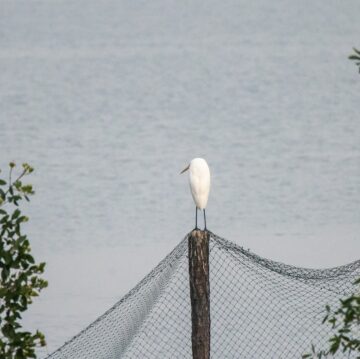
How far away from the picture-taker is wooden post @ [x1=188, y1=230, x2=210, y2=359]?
7.10 m

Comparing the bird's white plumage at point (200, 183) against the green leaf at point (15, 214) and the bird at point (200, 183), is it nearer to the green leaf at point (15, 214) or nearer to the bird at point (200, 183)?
the bird at point (200, 183)

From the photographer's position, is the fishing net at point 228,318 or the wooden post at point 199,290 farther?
the fishing net at point 228,318

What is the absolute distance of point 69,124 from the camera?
76.3ft

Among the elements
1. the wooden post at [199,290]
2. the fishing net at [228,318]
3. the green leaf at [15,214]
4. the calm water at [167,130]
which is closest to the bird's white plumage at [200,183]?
the fishing net at [228,318]

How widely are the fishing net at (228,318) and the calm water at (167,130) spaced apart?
1.70 meters

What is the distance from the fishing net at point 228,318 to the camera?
7414mm

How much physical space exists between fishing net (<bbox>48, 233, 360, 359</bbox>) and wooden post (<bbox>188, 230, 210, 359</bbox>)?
105 millimetres

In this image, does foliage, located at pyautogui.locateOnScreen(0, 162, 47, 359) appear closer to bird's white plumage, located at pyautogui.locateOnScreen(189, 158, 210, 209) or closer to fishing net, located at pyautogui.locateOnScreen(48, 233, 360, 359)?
fishing net, located at pyautogui.locateOnScreen(48, 233, 360, 359)

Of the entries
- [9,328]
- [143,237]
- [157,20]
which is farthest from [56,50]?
[9,328]

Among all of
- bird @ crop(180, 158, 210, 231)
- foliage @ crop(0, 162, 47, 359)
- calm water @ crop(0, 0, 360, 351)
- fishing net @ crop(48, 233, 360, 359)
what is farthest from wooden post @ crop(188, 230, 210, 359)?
calm water @ crop(0, 0, 360, 351)

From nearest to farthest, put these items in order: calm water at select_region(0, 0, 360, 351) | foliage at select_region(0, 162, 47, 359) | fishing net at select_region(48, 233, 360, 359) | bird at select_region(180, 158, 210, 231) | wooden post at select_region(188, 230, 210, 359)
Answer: foliage at select_region(0, 162, 47, 359) → wooden post at select_region(188, 230, 210, 359) → fishing net at select_region(48, 233, 360, 359) → bird at select_region(180, 158, 210, 231) → calm water at select_region(0, 0, 360, 351)

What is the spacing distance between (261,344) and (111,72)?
20484 mm

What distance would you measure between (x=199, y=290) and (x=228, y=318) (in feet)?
7.97

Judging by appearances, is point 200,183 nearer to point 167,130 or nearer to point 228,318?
point 228,318
